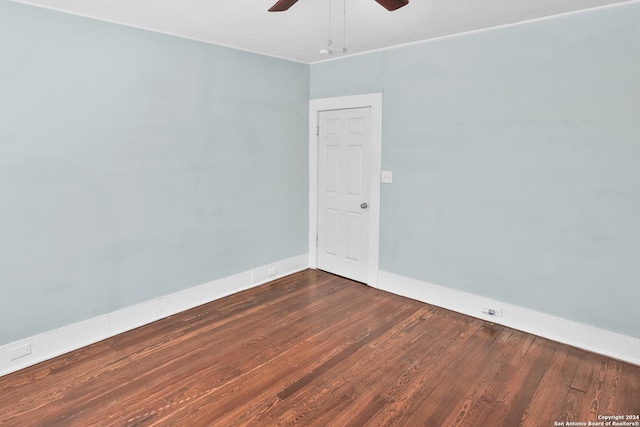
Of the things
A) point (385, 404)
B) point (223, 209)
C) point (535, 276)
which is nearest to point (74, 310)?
point (223, 209)

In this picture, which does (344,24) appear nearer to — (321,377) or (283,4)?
(283,4)

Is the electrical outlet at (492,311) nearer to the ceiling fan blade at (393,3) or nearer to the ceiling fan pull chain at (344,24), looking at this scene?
the ceiling fan pull chain at (344,24)

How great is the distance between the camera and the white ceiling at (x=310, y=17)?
2629mm

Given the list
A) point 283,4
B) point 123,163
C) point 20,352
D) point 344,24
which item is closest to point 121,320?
point 20,352

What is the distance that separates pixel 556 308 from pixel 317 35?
298cm

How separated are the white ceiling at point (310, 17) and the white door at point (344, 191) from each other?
0.96 metres

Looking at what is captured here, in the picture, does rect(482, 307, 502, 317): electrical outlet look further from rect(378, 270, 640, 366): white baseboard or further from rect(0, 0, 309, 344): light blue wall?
rect(0, 0, 309, 344): light blue wall

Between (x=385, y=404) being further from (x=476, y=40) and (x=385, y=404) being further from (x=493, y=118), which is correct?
(x=476, y=40)

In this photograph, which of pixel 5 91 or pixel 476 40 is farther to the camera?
pixel 476 40

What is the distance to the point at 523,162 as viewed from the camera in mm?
3164

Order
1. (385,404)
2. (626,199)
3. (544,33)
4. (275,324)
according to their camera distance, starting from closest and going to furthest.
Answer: (385,404), (626,199), (544,33), (275,324)

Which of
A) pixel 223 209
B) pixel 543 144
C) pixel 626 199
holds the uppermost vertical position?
pixel 543 144

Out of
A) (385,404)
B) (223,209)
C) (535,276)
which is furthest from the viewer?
(223,209)

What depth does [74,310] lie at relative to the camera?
2984mm
